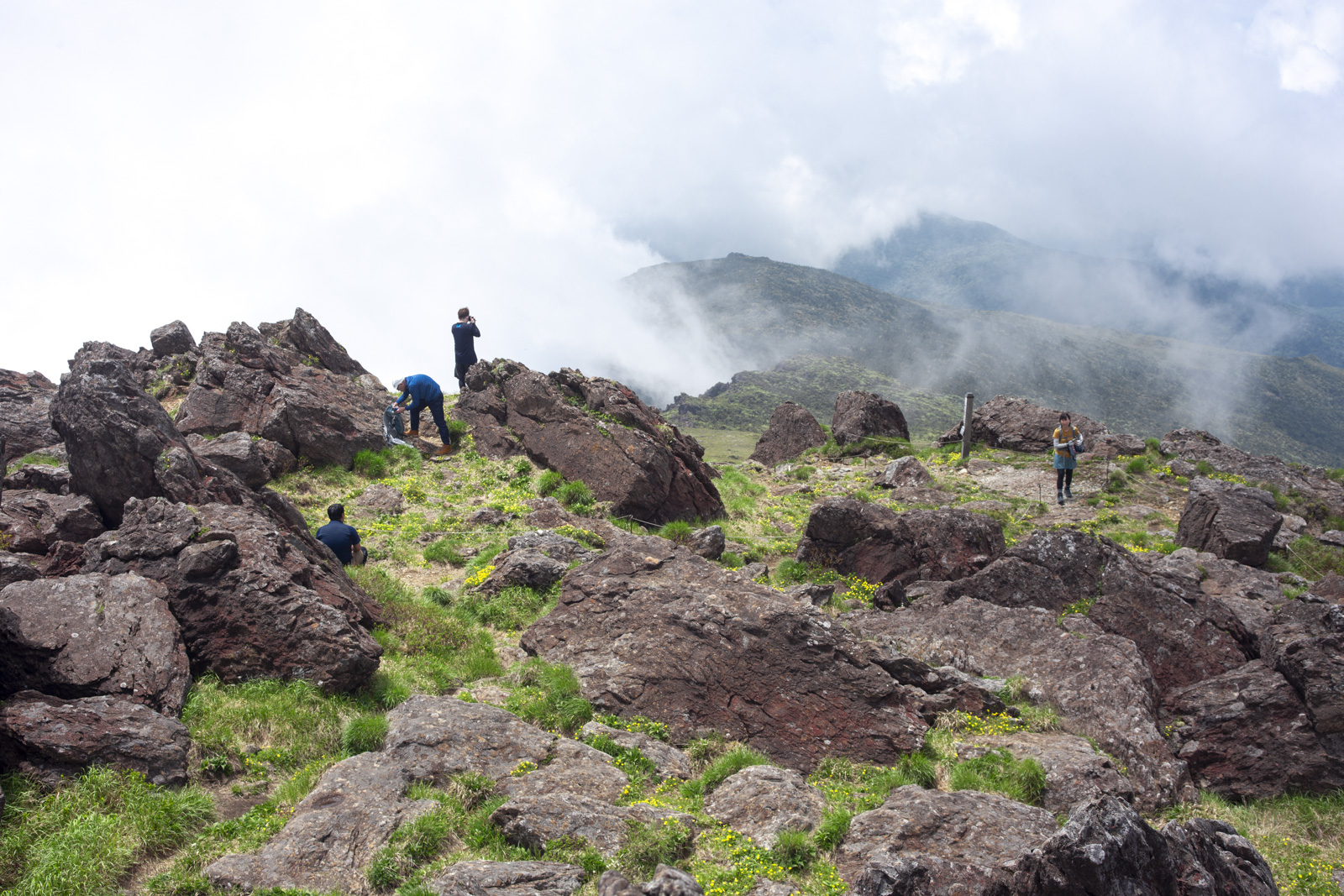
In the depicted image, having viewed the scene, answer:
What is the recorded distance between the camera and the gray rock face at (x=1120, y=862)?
5516mm

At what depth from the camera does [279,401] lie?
21.0 meters

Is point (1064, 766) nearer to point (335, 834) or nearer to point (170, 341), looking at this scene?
point (335, 834)

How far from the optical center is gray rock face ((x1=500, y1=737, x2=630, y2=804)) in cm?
779

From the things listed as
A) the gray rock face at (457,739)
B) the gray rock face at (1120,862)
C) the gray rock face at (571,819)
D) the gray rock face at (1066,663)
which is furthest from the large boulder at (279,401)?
the gray rock face at (1120,862)

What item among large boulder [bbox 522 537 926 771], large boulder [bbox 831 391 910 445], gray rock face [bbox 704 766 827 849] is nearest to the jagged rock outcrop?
large boulder [bbox 522 537 926 771]

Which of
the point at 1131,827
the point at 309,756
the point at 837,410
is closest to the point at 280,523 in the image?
the point at 309,756

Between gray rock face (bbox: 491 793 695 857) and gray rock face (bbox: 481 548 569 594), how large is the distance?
21.3 feet

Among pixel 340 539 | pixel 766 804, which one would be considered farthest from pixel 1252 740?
pixel 340 539

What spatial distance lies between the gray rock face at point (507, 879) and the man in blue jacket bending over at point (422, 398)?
1757 centimetres

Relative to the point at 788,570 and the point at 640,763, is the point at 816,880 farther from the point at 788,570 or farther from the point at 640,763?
the point at 788,570

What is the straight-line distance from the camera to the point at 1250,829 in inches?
347

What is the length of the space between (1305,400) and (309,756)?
768 feet

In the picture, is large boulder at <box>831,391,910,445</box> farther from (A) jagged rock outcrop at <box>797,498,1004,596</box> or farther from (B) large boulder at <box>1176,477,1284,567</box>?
(A) jagged rock outcrop at <box>797,498,1004,596</box>

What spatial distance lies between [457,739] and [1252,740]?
33.7 feet
